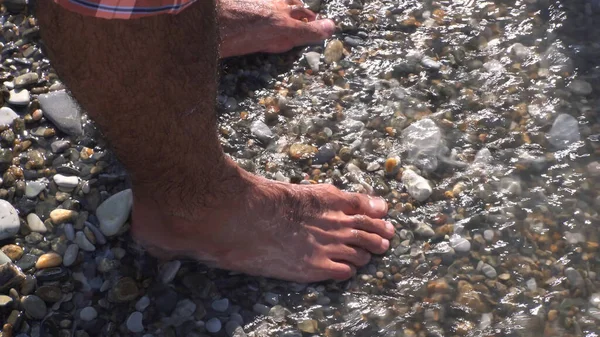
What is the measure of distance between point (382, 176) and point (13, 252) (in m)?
1.15

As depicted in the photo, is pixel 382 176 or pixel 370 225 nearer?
pixel 370 225

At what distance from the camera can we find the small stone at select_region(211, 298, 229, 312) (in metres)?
1.99

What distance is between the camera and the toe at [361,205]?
2.19 m

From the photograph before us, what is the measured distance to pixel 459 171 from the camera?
231 centimetres

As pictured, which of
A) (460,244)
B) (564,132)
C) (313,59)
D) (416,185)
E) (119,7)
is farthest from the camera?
(313,59)

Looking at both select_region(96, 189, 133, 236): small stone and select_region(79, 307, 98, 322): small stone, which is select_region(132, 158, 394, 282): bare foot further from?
select_region(79, 307, 98, 322): small stone

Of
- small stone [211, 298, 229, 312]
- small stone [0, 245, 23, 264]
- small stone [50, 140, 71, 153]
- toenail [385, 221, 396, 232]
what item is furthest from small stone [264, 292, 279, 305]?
small stone [50, 140, 71, 153]

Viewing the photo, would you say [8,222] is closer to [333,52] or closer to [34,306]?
[34,306]

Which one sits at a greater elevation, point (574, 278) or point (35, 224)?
point (574, 278)

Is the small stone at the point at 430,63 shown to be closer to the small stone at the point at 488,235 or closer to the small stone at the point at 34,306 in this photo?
the small stone at the point at 488,235

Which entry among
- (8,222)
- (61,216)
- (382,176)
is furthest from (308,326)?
(8,222)

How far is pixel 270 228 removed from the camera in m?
2.04

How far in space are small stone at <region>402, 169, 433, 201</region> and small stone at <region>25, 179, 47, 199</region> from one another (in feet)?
3.76

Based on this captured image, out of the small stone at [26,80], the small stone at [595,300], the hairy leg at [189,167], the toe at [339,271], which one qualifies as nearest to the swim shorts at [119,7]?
the hairy leg at [189,167]
